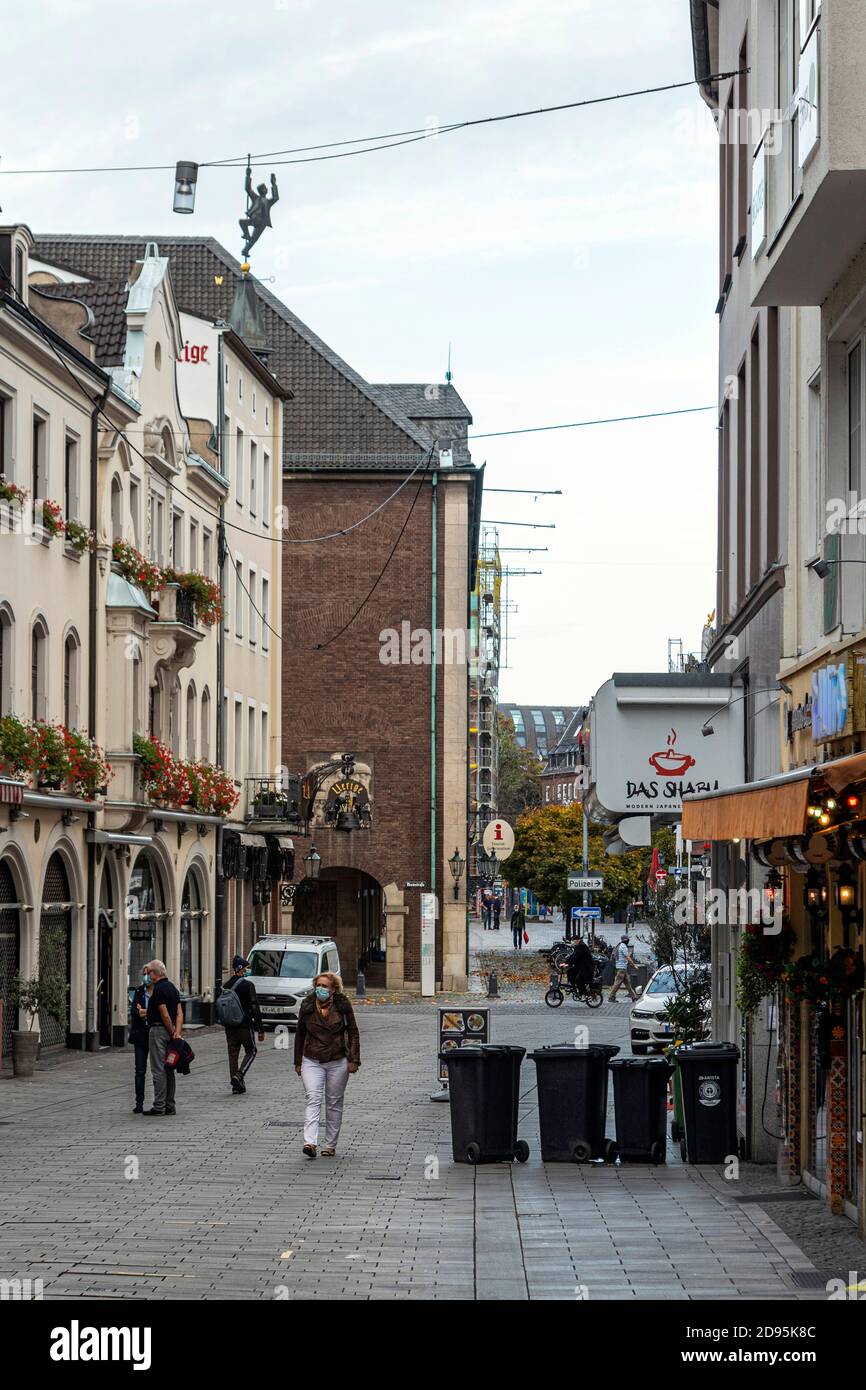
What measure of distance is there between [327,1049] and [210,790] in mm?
21519

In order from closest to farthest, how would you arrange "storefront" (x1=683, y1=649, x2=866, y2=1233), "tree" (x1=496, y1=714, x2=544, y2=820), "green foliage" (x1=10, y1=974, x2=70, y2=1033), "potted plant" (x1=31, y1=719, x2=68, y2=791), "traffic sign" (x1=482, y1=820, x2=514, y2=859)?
"storefront" (x1=683, y1=649, x2=866, y2=1233), "green foliage" (x1=10, y1=974, x2=70, y2=1033), "potted plant" (x1=31, y1=719, x2=68, y2=791), "traffic sign" (x1=482, y1=820, x2=514, y2=859), "tree" (x1=496, y1=714, x2=544, y2=820)

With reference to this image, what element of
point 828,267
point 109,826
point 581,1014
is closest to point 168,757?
point 109,826

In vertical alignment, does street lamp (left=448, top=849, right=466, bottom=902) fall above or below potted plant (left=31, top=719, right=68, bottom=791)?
below

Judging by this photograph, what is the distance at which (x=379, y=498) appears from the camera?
59375 millimetres

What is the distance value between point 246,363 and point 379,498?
1149 cm

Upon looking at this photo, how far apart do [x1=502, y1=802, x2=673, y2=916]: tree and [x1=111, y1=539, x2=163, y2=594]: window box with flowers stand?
43.8m

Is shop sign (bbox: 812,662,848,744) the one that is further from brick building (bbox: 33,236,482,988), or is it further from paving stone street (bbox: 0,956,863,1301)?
brick building (bbox: 33,236,482,988)

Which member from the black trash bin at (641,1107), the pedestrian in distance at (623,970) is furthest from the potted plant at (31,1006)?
the pedestrian in distance at (623,970)

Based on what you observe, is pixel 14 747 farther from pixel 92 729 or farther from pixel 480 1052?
pixel 480 1052

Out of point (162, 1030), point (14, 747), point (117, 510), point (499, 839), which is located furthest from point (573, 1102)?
point (499, 839)

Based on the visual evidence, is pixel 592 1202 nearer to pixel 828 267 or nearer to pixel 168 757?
pixel 828 267

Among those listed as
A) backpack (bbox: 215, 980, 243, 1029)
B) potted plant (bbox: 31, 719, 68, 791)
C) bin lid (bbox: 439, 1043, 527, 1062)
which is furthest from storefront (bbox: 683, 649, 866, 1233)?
potted plant (bbox: 31, 719, 68, 791)

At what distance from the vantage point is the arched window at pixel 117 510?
34.6m

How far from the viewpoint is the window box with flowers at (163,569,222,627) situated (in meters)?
37.2
